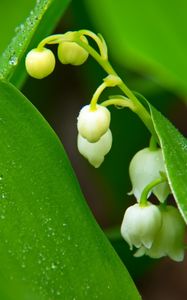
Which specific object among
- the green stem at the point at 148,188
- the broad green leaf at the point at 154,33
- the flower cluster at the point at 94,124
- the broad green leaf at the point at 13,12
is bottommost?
the green stem at the point at 148,188

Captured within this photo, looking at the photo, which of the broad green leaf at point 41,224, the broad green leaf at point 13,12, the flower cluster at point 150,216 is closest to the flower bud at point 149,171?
the flower cluster at point 150,216

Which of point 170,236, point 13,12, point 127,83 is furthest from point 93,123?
point 127,83

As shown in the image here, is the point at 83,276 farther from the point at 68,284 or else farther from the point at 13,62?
the point at 13,62

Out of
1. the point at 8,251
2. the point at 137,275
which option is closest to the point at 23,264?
the point at 8,251

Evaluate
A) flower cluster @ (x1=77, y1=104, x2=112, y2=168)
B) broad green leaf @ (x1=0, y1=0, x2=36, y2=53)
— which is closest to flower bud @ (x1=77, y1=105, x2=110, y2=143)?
flower cluster @ (x1=77, y1=104, x2=112, y2=168)

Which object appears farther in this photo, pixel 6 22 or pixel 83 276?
pixel 6 22

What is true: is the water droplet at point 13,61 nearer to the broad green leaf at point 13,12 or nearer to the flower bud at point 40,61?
the flower bud at point 40,61
